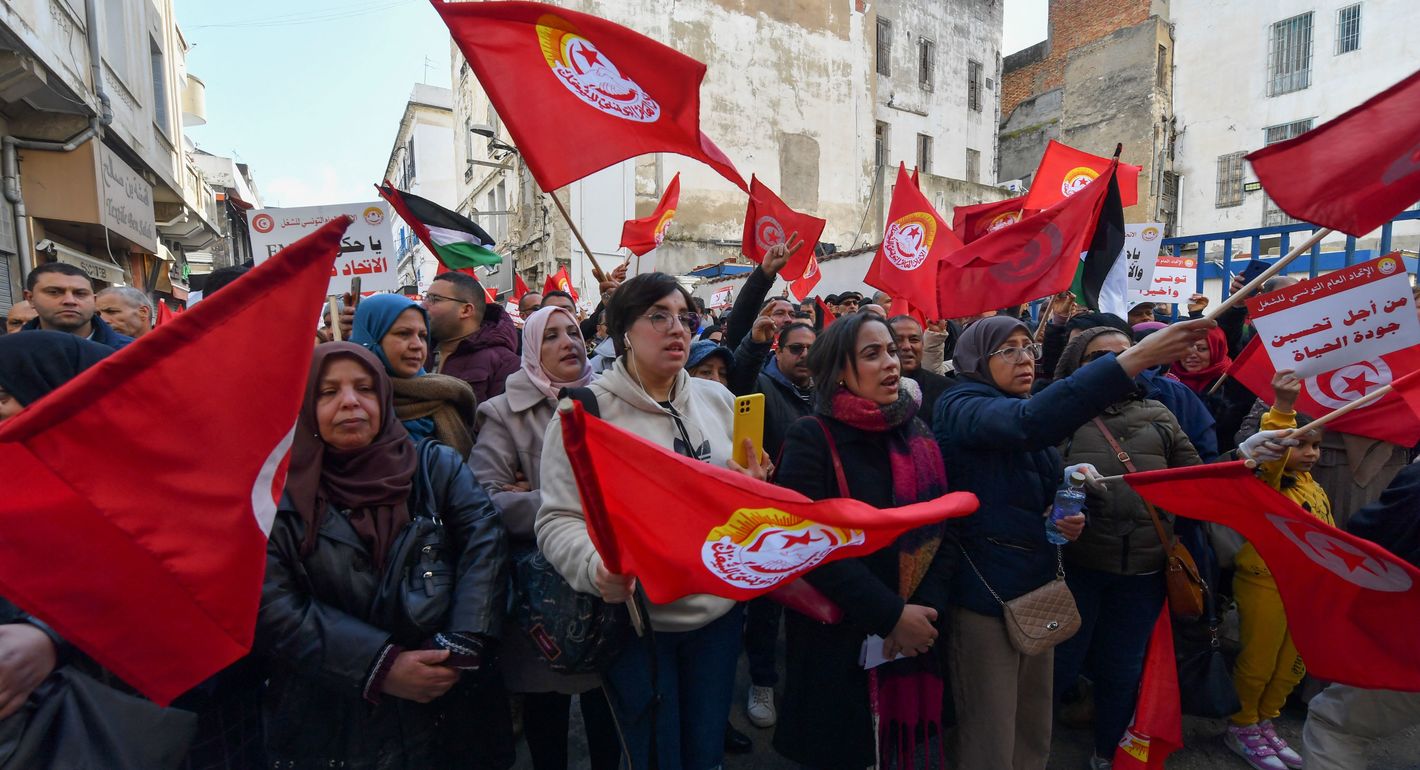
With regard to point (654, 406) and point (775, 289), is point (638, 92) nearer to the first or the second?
point (654, 406)

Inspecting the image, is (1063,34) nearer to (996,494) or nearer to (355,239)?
(355,239)

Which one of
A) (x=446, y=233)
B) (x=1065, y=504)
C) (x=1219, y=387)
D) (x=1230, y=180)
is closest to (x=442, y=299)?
(x=446, y=233)

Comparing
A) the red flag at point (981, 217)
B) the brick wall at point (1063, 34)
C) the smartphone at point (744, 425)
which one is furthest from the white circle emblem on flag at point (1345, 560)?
the brick wall at point (1063, 34)

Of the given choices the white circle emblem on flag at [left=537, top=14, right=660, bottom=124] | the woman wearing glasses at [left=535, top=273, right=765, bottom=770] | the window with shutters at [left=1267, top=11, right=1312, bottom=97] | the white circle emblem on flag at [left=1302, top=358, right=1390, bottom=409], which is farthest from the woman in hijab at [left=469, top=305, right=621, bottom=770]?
the window with shutters at [left=1267, top=11, right=1312, bottom=97]

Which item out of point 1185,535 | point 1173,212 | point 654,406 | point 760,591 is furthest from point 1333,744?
point 1173,212

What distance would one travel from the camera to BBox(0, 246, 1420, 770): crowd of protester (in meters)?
1.99

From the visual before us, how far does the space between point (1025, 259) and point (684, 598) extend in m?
2.89

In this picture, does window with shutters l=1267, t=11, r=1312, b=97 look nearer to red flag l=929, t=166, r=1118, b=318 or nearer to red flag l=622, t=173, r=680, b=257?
red flag l=622, t=173, r=680, b=257

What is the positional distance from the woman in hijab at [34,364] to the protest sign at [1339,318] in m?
4.16

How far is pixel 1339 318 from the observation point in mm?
2621

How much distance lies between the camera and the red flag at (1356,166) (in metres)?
2.50

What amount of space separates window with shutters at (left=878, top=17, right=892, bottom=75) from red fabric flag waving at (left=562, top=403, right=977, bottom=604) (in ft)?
88.8

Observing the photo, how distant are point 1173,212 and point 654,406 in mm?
27202

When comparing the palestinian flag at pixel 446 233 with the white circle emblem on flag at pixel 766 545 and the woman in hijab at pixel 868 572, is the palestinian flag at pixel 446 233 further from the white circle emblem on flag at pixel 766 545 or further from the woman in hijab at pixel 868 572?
the white circle emblem on flag at pixel 766 545
